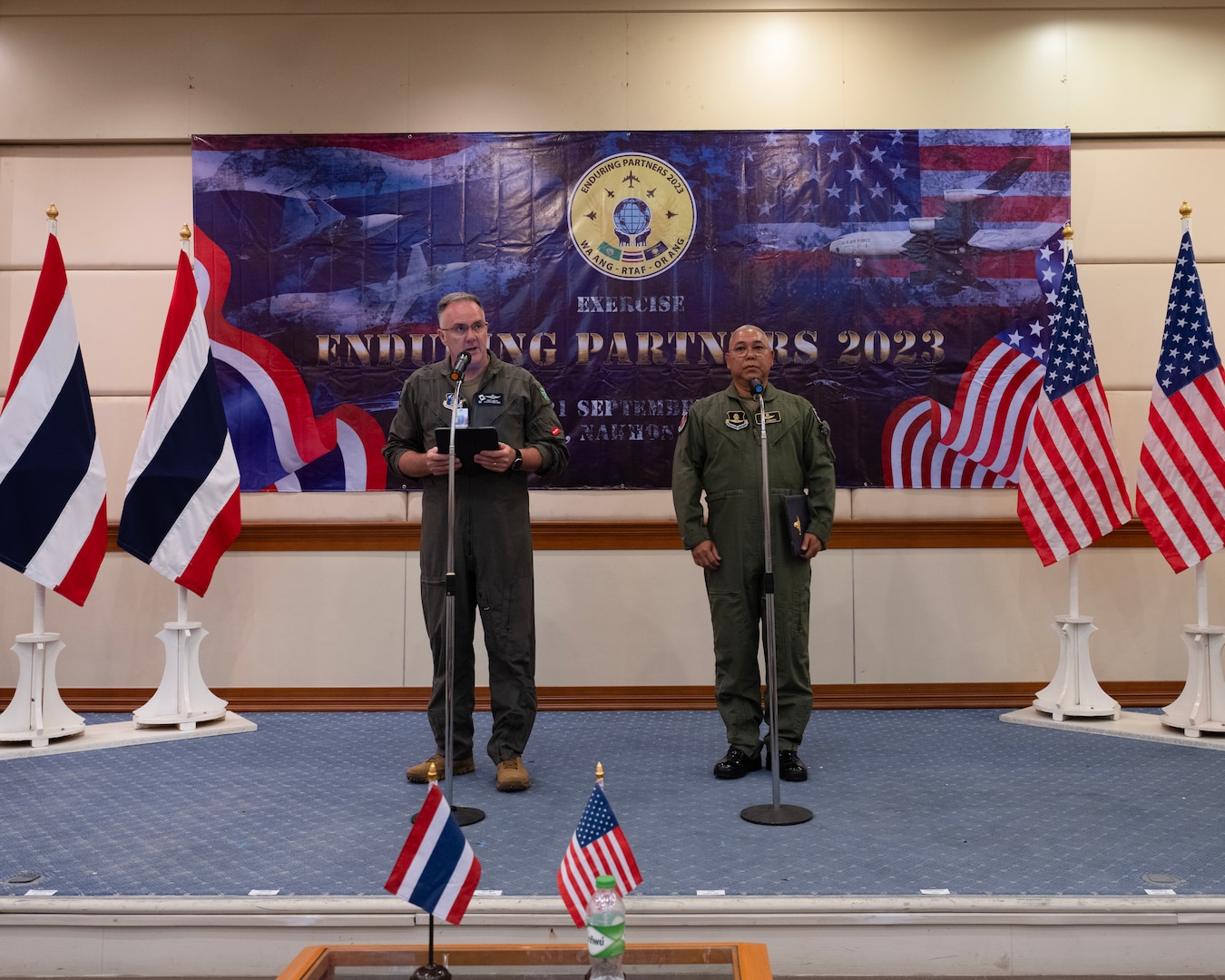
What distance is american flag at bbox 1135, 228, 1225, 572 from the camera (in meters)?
4.14

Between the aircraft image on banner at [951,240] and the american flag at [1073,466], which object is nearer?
the american flag at [1073,466]

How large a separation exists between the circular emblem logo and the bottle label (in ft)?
12.4

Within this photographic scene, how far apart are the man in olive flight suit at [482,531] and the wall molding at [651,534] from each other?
4.41ft

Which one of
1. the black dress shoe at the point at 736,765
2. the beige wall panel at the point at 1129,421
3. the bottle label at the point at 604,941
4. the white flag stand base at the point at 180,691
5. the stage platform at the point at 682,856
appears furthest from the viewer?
the beige wall panel at the point at 1129,421

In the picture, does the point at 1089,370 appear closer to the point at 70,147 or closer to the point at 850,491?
the point at 850,491

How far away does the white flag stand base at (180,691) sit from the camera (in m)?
4.26

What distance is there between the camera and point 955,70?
4.93 metres

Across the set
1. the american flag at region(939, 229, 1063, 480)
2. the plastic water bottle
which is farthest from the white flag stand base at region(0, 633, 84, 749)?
the american flag at region(939, 229, 1063, 480)

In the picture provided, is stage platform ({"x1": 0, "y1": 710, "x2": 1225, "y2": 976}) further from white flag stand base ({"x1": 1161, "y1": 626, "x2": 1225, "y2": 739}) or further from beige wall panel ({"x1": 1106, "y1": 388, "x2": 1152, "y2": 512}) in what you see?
beige wall panel ({"x1": 1106, "y1": 388, "x2": 1152, "y2": 512})

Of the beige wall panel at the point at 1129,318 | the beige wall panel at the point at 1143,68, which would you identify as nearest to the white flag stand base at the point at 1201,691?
the beige wall panel at the point at 1129,318

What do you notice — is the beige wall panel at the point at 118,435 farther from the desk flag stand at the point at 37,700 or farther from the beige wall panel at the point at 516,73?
the beige wall panel at the point at 516,73

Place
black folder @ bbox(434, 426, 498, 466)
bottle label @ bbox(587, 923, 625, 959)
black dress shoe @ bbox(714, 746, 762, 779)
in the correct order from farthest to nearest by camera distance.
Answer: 1. black dress shoe @ bbox(714, 746, 762, 779)
2. black folder @ bbox(434, 426, 498, 466)
3. bottle label @ bbox(587, 923, 625, 959)

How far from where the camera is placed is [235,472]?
4.46m

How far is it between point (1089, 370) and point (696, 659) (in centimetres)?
215
